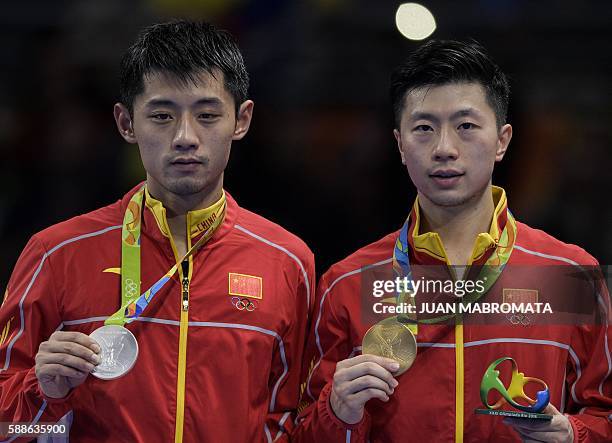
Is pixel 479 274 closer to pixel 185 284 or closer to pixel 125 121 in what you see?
pixel 185 284

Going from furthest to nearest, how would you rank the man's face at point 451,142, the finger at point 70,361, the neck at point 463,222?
the neck at point 463,222
the man's face at point 451,142
the finger at point 70,361

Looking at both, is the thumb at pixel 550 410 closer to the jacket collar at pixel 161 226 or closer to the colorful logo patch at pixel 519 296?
the colorful logo patch at pixel 519 296

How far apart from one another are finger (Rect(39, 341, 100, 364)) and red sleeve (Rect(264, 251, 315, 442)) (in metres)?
0.68

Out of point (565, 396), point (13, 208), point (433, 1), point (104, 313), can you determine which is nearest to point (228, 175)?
point (13, 208)

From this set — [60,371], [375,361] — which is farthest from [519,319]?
[60,371]

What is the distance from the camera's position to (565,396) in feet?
10.8

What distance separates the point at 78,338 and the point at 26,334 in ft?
1.13

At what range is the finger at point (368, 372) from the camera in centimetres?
304

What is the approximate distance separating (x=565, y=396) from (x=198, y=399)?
3.91ft

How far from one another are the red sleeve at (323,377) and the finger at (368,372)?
0.17 metres

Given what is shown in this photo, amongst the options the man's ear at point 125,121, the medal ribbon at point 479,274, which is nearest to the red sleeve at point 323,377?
the medal ribbon at point 479,274

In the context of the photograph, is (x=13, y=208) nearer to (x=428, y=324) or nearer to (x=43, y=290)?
(x=43, y=290)

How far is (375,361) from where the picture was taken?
3.06 m

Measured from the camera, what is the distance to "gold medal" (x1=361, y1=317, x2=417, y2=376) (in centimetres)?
316
